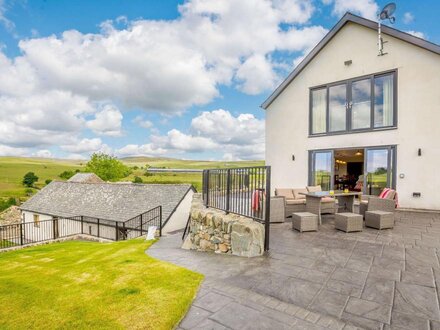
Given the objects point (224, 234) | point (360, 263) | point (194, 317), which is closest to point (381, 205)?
point (360, 263)

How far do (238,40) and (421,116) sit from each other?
8.53m

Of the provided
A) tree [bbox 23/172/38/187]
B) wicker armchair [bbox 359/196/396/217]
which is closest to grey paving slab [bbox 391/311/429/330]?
wicker armchair [bbox 359/196/396/217]

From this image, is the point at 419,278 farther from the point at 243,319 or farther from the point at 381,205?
the point at 381,205

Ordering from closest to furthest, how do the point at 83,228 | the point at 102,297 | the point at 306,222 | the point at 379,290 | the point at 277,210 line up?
1. the point at 379,290
2. the point at 102,297
3. the point at 306,222
4. the point at 277,210
5. the point at 83,228

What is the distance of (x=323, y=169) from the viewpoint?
1025 centimetres

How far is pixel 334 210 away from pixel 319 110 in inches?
194

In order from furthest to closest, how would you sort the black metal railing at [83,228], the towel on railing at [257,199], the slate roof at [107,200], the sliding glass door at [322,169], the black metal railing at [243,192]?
the slate roof at [107,200] < the black metal railing at [83,228] < the sliding glass door at [322,169] < the towel on railing at [257,199] < the black metal railing at [243,192]

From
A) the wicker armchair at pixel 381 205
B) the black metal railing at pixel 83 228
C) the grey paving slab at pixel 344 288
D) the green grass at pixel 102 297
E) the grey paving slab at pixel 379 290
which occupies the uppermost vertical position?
the wicker armchair at pixel 381 205

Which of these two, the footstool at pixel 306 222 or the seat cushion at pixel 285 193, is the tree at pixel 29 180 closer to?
the seat cushion at pixel 285 193

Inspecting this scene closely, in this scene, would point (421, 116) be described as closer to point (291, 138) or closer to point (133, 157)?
point (291, 138)

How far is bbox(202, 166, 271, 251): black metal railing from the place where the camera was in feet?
14.6

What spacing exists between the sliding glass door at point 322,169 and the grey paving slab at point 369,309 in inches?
317

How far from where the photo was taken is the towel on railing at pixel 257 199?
461 cm

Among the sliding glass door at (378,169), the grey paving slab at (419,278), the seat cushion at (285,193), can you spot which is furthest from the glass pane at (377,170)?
the grey paving slab at (419,278)
